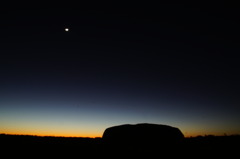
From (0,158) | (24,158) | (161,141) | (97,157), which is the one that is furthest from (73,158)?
(161,141)

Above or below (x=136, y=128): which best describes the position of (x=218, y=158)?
below

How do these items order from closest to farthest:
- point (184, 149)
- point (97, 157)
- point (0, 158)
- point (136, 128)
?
point (0, 158), point (97, 157), point (184, 149), point (136, 128)

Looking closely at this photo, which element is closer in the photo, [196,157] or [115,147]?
[196,157]

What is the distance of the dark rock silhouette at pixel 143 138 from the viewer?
58.2 ft

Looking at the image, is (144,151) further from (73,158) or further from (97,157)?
(73,158)

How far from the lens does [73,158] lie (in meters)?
16.3

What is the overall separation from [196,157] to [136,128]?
594cm

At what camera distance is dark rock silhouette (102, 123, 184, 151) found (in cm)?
1773

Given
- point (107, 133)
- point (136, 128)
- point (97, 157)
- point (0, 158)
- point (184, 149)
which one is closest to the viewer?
point (0, 158)

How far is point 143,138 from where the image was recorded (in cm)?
1841

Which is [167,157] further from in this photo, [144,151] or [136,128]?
[136,128]

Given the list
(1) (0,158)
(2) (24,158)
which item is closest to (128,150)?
(2) (24,158)

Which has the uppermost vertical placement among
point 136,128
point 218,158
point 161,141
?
point 136,128

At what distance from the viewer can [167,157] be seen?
51.1ft
